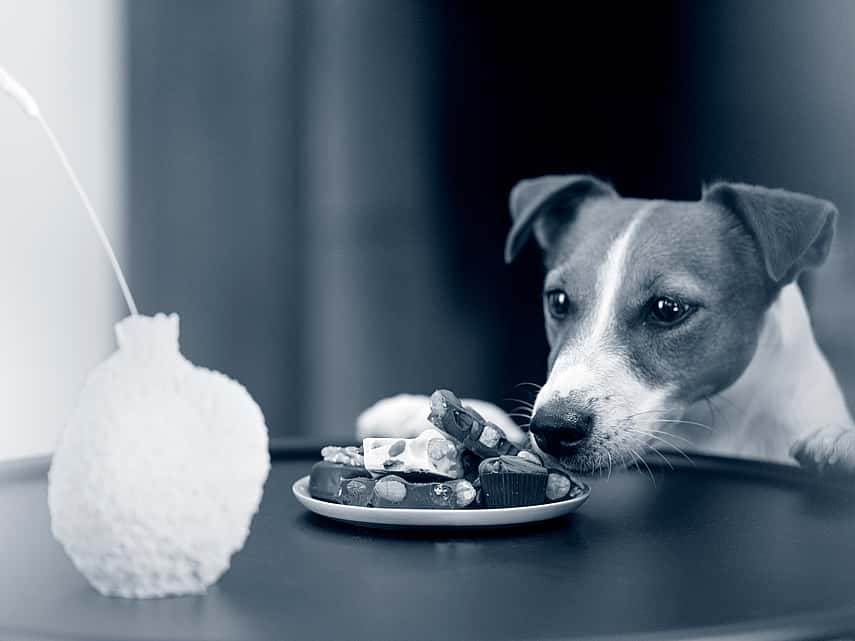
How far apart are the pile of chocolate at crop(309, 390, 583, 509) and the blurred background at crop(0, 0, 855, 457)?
1083 mm

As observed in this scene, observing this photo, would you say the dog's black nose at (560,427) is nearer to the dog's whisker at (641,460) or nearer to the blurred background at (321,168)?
the dog's whisker at (641,460)

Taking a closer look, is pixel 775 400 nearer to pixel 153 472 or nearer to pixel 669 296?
pixel 669 296

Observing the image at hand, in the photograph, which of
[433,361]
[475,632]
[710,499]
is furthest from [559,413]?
[433,361]

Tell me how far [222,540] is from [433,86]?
5.90 ft

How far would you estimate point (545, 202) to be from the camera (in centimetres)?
173

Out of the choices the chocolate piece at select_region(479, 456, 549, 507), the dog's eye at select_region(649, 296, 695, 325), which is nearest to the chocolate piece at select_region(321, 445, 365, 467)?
the chocolate piece at select_region(479, 456, 549, 507)

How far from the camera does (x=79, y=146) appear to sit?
97.1 inches

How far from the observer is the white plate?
920 mm

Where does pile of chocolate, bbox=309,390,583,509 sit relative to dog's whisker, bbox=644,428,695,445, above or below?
above

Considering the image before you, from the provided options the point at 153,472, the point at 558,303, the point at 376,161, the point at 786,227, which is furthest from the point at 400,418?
the point at 153,472

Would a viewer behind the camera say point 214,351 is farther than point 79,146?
Yes

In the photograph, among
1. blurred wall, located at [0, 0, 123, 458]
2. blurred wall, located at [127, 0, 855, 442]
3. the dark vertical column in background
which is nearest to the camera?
blurred wall, located at [127, 0, 855, 442]

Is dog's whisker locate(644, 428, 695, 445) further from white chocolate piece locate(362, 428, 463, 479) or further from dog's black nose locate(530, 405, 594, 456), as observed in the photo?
white chocolate piece locate(362, 428, 463, 479)

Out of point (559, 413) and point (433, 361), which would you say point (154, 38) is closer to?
point (433, 361)
